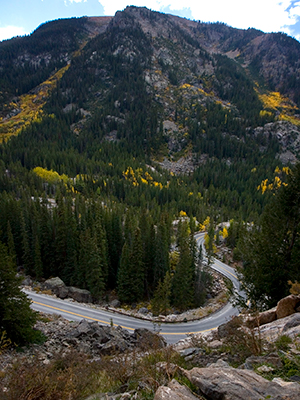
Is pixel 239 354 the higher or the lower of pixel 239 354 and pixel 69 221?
the higher

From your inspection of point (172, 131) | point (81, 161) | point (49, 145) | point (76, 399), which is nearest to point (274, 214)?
point (76, 399)

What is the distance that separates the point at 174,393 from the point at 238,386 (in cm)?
157

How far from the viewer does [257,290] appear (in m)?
14.8

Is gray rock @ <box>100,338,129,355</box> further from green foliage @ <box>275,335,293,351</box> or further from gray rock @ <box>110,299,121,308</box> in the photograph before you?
gray rock @ <box>110,299,121,308</box>

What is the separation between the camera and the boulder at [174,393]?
5.23m

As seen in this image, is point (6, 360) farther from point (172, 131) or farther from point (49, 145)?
point (172, 131)

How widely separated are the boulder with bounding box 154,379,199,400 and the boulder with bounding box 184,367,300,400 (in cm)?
38

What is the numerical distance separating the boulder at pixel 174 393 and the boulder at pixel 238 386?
14.9 inches

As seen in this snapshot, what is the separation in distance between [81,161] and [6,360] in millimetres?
119628

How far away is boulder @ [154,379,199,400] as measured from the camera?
523 centimetres

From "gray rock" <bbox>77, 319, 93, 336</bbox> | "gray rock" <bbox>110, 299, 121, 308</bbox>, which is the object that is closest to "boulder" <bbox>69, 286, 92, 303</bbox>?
"gray rock" <bbox>110, 299, 121, 308</bbox>

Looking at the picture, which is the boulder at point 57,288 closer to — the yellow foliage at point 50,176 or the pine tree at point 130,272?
the pine tree at point 130,272

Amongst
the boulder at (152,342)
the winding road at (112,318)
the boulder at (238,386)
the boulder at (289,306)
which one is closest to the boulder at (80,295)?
the winding road at (112,318)

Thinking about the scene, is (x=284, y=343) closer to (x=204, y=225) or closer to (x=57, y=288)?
(x=57, y=288)
